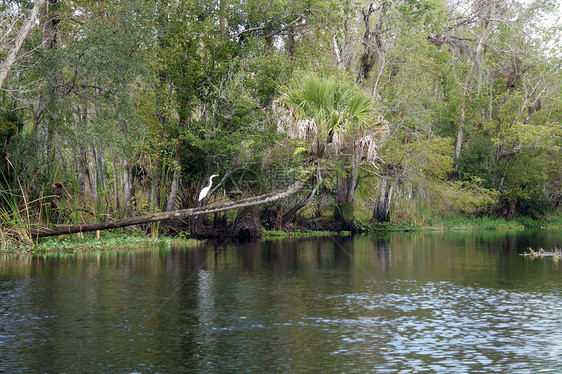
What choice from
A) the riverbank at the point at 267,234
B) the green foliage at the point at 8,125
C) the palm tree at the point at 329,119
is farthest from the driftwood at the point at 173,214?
the green foliage at the point at 8,125

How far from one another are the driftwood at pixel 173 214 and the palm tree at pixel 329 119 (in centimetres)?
156

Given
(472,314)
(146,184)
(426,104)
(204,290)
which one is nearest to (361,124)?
(204,290)

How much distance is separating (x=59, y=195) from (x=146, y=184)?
6.04 m

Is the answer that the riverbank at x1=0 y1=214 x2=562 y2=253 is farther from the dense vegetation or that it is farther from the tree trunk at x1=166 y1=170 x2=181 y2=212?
the tree trunk at x1=166 y1=170 x2=181 y2=212

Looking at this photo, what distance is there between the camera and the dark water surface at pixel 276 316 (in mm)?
9359

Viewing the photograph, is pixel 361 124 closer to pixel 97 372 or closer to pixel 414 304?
pixel 414 304

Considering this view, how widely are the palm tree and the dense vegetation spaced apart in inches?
1.8

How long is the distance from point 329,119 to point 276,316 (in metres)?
9.02

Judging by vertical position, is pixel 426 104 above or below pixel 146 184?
above

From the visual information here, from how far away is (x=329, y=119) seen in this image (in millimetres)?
20406

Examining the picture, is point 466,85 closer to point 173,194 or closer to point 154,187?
point 173,194

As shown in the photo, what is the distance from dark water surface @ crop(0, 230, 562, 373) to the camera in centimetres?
936

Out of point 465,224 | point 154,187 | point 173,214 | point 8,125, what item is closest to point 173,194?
point 154,187

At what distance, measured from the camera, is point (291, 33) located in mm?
34438
